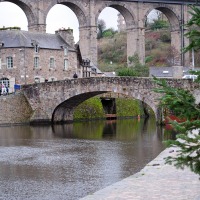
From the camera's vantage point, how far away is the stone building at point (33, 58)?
43188 mm

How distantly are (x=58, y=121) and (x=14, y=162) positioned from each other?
22225mm

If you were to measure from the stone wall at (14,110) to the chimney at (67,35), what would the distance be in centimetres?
736

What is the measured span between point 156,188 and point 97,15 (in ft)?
164

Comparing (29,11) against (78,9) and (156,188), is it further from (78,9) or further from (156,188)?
(156,188)

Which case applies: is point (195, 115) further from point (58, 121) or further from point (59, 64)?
point (59, 64)

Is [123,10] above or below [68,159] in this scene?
above

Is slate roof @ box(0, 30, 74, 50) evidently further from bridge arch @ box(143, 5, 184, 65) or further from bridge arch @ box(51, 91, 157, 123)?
bridge arch @ box(143, 5, 184, 65)

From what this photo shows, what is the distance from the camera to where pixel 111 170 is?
1758cm

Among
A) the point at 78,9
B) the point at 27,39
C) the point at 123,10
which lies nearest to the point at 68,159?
the point at 27,39

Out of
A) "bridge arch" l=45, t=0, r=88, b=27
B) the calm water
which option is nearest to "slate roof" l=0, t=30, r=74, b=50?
the calm water

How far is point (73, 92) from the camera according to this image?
39.5m

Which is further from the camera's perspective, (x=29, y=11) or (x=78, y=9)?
(x=78, y=9)

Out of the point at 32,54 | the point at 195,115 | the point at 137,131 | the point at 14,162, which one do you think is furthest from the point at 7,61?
the point at 195,115

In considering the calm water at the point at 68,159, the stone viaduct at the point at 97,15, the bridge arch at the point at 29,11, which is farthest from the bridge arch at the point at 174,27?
the calm water at the point at 68,159
